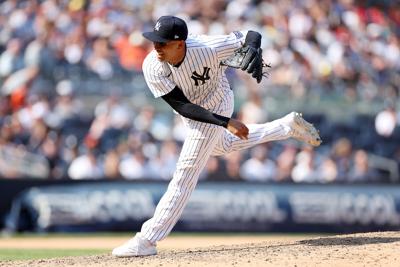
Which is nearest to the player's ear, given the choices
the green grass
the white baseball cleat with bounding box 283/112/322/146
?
the white baseball cleat with bounding box 283/112/322/146

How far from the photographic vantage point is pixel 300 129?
720 cm

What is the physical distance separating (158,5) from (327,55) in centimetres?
329

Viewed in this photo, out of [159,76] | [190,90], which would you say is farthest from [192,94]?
[159,76]

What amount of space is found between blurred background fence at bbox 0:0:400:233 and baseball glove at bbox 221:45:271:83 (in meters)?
7.26

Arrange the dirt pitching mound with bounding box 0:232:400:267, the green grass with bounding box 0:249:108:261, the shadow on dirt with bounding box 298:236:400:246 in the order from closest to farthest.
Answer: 1. the dirt pitching mound with bounding box 0:232:400:267
2. the shadow on dirt with bounding box 298:236:400:246
3. the green grass with bounding box 0:249:108:261

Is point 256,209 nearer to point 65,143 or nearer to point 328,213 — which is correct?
point 328,213

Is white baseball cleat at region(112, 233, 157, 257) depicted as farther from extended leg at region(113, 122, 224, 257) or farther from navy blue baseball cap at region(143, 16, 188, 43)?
navy blue baseball cap at region(143, 16, 188, 43)

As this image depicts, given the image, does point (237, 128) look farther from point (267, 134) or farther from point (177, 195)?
point (267, 134)

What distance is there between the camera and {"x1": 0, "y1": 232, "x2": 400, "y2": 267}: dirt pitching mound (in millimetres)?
5934

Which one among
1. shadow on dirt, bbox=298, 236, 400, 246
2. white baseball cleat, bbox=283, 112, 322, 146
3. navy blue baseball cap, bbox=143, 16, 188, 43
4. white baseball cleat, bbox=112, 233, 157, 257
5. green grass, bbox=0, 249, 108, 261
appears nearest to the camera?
navy blue baseball cap, bbox=143, 16, 188, 43

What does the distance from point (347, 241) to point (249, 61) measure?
187 cm

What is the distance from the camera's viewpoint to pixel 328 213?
13672mm

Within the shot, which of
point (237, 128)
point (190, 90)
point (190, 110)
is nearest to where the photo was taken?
point (237, 128)

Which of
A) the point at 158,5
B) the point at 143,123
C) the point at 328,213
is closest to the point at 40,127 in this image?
the point at 143,123
